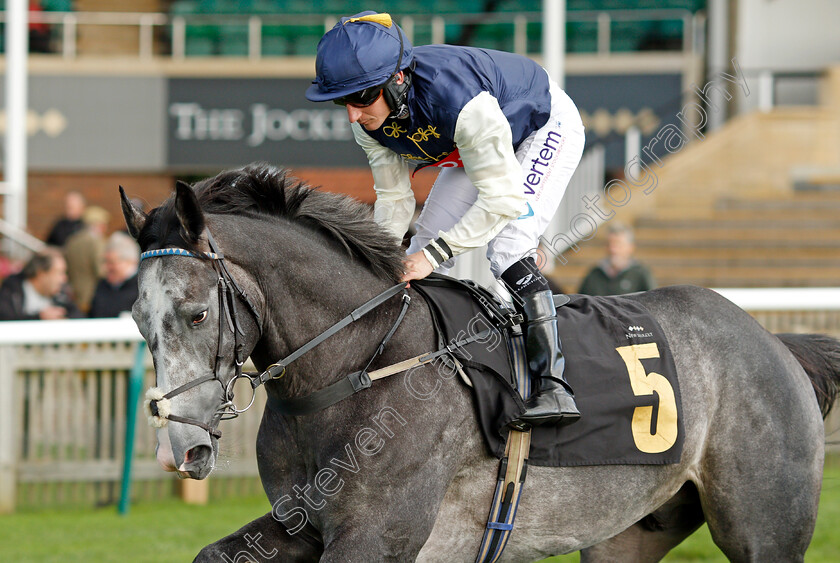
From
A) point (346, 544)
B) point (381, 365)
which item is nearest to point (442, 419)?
point (381, 365)

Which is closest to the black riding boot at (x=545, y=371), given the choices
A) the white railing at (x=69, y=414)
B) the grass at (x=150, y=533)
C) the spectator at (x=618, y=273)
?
the grass at (x=150, y=533)

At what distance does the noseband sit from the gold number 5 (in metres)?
1.27

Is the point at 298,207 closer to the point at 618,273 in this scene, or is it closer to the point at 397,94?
the point at 397,94

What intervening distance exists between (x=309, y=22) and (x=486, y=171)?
Answer: 11605 mm

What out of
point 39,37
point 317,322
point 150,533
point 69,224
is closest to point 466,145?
point 317,322

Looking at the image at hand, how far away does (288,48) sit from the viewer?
14000mm

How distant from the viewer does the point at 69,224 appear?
9.98 m

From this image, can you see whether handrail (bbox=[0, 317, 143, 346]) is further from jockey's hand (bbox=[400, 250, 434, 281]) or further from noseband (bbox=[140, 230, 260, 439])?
noseband (bbox=[140, 230, 260, 439])

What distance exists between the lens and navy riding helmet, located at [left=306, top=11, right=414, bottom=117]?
2.72 m

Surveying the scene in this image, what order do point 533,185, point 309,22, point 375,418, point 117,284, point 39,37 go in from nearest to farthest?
point 375,418 → point 533,185 → point 117,284 → point 39,37 → point 309,22

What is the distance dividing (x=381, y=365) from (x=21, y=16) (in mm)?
8890

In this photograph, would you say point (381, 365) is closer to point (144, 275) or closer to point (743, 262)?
point (144, 275)

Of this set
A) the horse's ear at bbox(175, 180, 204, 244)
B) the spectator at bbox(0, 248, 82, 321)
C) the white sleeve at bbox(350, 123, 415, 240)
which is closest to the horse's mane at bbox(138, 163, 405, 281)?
the horse's ear at bbox(175, 180, 204, 244)

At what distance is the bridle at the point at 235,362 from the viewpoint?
7.86 ft
